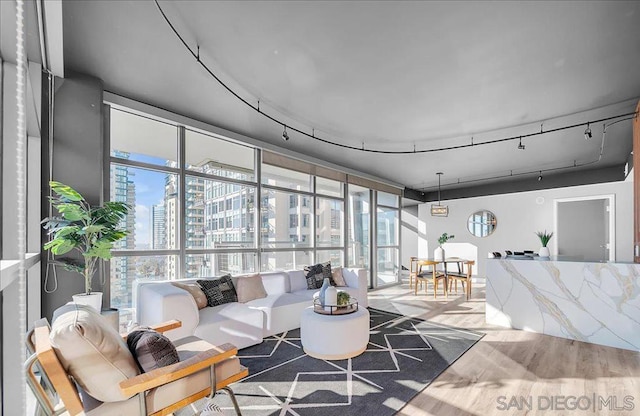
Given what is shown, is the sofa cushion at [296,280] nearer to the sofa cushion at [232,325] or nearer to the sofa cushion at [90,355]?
the sofa cushion at [232,325]

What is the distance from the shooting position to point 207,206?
14.9 feet

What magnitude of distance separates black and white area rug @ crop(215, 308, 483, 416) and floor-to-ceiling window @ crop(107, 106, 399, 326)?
4.98 ft

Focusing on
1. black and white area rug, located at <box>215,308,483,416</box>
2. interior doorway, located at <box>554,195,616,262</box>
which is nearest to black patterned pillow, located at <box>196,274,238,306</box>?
black and white area rug, located at <box>215,308,483,416</box>

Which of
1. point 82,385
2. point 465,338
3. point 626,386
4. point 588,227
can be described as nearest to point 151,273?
point 82,385

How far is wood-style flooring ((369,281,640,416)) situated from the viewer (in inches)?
93.6

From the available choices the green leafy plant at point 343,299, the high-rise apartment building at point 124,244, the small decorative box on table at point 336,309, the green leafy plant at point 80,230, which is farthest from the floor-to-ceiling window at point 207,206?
the green leafy plant at point 343,299

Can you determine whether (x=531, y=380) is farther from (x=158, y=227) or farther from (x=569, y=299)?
(x=158, y=227)

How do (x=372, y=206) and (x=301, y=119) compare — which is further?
(x=372, y=206)

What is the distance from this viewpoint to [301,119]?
4.20m

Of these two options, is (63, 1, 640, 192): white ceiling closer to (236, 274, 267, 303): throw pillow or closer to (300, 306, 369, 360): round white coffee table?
(236, 274, 267, 303): throw pillow

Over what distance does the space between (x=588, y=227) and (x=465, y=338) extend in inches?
287

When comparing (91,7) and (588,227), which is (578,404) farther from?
(588,227)

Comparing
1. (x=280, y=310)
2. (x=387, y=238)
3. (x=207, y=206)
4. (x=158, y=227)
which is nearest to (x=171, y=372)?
(x=280, y=310)

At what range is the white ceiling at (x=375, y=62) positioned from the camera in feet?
7.27
